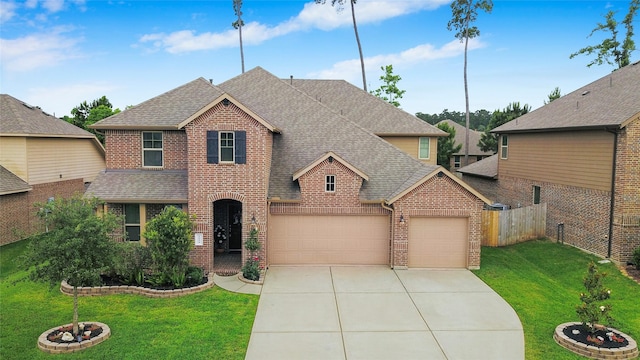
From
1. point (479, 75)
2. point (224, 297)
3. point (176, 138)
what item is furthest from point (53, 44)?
point (479, 75)

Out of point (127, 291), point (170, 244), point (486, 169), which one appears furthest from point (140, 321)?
point (486, 169)

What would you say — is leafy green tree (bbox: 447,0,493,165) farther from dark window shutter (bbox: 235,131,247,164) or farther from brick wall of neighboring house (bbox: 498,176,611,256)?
dark window shutter (bbox: 235,131,247,164)

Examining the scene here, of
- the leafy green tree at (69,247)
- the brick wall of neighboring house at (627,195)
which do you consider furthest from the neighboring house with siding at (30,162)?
the brick wall of neighboring house at (627,195)

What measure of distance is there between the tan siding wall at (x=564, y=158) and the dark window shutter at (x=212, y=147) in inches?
585

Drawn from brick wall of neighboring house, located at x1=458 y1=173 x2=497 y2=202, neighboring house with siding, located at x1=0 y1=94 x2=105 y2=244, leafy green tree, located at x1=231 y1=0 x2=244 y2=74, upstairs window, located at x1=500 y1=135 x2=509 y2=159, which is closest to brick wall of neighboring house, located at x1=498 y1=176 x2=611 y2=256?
upstairs window, located at x1=500 y1=135 x2=509 y2=159

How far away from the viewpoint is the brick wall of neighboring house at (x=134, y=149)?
17203mm

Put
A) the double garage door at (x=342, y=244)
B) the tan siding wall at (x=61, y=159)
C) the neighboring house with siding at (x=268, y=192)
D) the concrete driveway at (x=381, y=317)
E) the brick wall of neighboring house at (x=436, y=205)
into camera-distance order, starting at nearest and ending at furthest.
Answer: the concrete driveway at (x=381, y=317) → the neighboring house with siding at (x=268, y=192) → the brick wall of neighboring house at (x=436, y=205) → the double garage door at (x=342, y=244) → the tan siding wall at (x=61, y=159)

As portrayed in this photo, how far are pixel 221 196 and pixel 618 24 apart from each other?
36.9 m

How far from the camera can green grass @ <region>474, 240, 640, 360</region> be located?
1135 centimetres

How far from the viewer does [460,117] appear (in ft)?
350

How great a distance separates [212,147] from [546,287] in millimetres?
12538

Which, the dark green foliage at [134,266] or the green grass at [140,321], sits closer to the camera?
the green grass at [140,321]

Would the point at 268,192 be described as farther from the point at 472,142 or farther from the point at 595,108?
the point at 472,142

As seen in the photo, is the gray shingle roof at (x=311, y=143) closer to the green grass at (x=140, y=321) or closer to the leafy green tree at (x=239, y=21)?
the green grass at (x=140, y=321)
